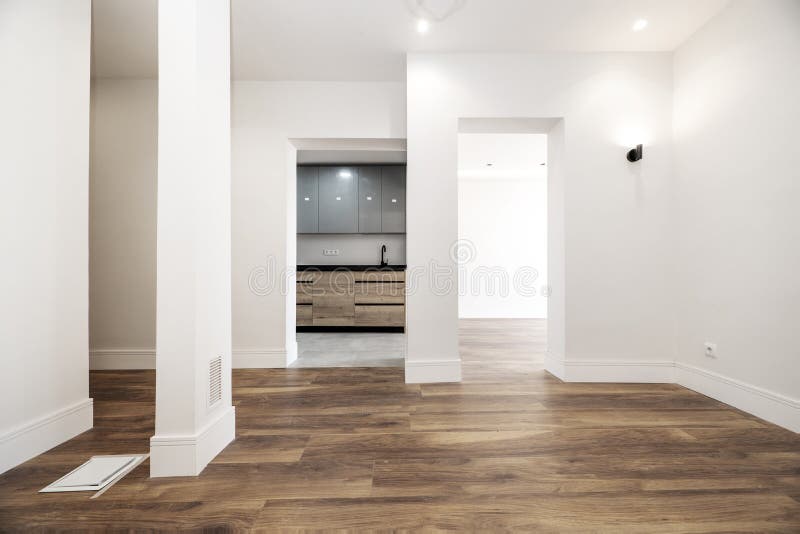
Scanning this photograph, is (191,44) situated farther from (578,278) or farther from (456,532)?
(578,278)

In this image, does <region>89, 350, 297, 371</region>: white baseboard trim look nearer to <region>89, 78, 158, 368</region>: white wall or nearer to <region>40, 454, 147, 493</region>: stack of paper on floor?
<region>89, 78, 158, 368</region>: white wall

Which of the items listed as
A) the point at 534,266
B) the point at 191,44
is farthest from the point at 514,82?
the point at 534,266

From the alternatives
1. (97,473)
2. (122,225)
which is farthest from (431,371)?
(122,225)

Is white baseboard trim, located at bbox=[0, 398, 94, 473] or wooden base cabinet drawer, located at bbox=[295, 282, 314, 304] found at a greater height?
wooden base cabinet drawer, located at bbox=[295, 282, 314, 304]

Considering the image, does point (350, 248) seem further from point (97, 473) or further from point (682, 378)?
point (97, 473)

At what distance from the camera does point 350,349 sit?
442 cm

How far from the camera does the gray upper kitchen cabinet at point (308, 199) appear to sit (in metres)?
6.11

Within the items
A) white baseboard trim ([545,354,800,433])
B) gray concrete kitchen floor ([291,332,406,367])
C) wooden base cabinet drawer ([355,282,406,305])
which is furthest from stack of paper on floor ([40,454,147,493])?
wooden base cabinet drawer ([355,282,406,305])

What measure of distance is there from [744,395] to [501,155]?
13.8 ft

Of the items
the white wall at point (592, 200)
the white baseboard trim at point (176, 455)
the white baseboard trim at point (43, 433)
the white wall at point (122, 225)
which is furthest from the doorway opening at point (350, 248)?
the white baseboard trim at point (176, 455)

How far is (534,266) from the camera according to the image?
23.6ft

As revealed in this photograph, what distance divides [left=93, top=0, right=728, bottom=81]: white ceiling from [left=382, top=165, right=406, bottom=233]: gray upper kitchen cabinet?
2730mm

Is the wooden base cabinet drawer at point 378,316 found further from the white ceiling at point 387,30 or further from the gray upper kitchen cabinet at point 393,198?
the white ceiling at point 387,30

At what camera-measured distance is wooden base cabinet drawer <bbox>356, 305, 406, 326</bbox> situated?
18.3 ft
